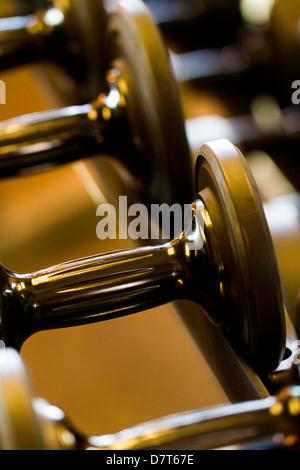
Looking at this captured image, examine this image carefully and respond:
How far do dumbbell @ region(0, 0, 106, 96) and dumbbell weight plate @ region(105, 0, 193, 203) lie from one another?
12 cm

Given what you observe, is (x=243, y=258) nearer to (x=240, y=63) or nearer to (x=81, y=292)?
(x=81, y=292)

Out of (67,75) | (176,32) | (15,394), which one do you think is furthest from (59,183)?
(176,32)

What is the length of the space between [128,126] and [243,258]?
220 mm

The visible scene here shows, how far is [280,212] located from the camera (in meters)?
0.66

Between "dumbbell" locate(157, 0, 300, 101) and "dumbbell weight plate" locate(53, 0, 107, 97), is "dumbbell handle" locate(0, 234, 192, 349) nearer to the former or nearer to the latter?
"dumbbell weight plate" locate(53, 0, 107, 97)

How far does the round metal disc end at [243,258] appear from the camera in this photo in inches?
14.4

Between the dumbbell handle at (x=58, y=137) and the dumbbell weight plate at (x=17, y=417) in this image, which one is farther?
the dumbbell handle at (x=58, y=137)

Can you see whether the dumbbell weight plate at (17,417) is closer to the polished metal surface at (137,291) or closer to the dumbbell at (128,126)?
the polished metal surface at (137,291)

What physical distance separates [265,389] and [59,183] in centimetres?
28

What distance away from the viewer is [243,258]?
37 cm

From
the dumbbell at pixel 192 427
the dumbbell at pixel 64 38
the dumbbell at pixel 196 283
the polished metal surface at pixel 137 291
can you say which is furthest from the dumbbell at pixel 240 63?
the dumbbell at pixel 192 427

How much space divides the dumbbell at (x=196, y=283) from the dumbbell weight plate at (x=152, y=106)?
2.7 inches

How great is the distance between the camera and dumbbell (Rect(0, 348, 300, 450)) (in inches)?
11.2

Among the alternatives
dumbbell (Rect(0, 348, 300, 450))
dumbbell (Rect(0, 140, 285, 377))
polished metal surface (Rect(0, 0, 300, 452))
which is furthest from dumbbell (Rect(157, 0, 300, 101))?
dumbbell (Rect(0, 348, 300, 450))
